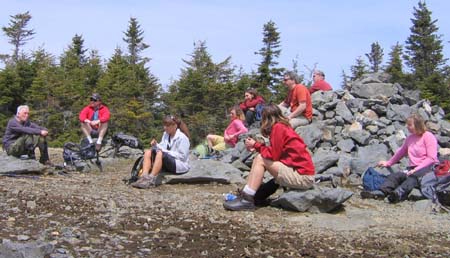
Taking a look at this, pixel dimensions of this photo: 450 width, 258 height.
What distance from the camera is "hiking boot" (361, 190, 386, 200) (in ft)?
30.2

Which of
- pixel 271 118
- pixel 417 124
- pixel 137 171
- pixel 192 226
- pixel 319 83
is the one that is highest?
pixel 319 83

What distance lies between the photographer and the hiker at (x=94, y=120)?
1282 cm

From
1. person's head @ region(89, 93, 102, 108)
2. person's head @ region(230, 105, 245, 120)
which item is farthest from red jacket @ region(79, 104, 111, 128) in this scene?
person's head @ region(230, 105, 245, 120)

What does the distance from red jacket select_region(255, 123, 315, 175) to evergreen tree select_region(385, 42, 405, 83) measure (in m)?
29.6

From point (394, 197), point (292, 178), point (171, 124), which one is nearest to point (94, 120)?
point (171, 124)

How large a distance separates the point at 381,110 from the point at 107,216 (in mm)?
9067

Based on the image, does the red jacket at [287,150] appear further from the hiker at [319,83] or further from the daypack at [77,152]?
the hiker at [319,83]

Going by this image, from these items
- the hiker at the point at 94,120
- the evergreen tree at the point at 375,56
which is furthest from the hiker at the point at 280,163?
the evergreen tree at the point at 375,56

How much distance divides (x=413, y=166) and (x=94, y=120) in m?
7.72

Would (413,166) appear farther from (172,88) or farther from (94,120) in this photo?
(172,88)

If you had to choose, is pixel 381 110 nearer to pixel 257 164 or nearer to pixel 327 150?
pixel 327 150

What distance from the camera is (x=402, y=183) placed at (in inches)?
358

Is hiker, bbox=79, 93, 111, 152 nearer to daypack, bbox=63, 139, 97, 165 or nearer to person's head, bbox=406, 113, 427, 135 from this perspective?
daypack, bbox=63, 139, 97, 165

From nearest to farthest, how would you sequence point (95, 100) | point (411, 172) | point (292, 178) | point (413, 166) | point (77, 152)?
1. point (292, 178)
2. point (411, 172)
3. point (413, 166)
4. point (77, 152)
5. point (95, 100)
